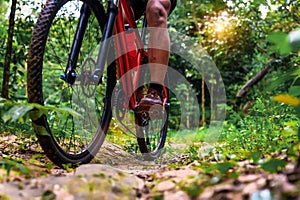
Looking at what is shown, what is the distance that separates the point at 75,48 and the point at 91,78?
0.18 meters

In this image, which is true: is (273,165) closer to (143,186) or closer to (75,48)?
(143,186)

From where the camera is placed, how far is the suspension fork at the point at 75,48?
6.97 ft

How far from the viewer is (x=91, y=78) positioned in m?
2.20

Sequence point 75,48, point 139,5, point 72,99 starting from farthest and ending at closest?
point 139,5
point 72,99
point 75,48

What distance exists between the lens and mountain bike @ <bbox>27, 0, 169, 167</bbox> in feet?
6.27

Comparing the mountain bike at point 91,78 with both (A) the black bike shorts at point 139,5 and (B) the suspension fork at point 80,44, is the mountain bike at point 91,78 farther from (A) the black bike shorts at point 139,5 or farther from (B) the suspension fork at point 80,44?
(A) the black bike shorts at point 139,5

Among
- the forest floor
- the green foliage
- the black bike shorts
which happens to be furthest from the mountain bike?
the green foliage

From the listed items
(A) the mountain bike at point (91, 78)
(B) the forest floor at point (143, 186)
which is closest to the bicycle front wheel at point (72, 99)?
(A) the mountain bike at point (91, 78)

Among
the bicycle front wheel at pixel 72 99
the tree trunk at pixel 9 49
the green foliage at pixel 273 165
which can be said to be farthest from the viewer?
the tree trunk at pixel 9 49

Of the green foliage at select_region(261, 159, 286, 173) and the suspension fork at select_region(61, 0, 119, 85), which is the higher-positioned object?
the suspension fork at select_region(61, 0, 119, 85)

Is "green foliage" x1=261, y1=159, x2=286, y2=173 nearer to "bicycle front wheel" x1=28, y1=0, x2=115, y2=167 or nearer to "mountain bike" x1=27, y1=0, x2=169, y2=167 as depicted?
"bicycle front wheel" x1=28, y1=0, x2=115, y2=167

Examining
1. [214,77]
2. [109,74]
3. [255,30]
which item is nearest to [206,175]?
[109,74]

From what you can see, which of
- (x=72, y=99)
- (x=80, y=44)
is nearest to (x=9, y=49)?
(x=72, y=99)

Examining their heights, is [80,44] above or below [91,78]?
above
